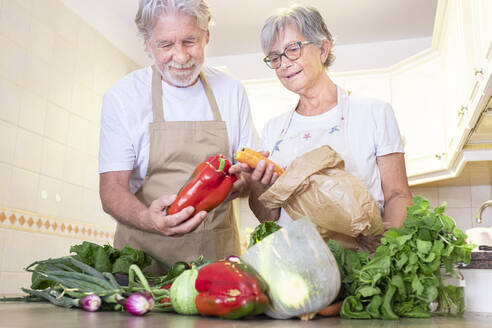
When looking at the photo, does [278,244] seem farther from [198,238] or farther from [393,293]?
[198,238]

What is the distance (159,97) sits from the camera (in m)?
1.54

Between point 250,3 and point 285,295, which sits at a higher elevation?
point 250,3

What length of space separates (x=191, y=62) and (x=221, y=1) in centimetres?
200

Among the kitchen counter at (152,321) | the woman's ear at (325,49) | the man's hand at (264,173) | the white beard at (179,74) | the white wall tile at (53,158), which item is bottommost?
the kitchen counter at (152,321)

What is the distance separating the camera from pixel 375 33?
3.73 metres

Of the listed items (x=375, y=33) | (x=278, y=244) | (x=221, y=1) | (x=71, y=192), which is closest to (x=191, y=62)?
(x=278, y=244)

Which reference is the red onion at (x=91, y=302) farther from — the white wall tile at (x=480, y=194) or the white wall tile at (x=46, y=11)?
the white wall tile at (x=480, y=194)

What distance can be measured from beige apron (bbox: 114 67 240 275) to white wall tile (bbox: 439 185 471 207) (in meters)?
2.44

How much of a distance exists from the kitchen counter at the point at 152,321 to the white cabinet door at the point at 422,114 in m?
2.58

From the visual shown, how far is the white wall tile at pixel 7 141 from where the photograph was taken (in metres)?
2.36

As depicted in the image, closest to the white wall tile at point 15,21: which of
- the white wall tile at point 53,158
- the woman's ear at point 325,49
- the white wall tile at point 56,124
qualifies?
the white wall tile at point 56,124

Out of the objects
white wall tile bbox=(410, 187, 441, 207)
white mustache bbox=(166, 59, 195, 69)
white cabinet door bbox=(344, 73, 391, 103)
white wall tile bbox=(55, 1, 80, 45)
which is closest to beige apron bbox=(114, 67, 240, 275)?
white mustache bbox=(166, 59, 195, 69)

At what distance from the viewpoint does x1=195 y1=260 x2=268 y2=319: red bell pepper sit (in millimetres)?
613

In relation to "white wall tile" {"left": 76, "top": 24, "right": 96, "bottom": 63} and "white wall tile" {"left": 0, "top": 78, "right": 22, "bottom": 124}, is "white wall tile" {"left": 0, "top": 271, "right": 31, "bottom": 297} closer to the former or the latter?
"white wall tile" {"left": 0, "top": 78, "right": 22, "bottom": 124}
